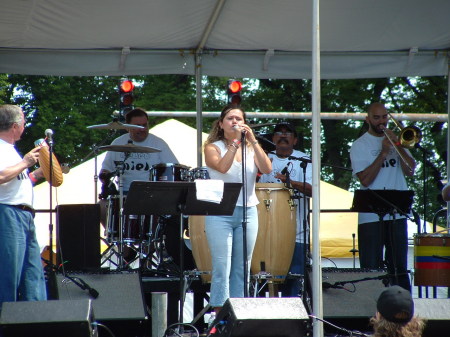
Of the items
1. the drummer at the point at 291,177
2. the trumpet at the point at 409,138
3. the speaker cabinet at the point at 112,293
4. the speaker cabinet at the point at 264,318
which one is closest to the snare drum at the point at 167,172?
the drummer at the point at 291,177

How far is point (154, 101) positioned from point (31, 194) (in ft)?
60.4

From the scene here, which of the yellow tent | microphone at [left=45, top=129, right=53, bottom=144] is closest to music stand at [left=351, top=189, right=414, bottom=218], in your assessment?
microphone at [left=45, top=129, right=53, bottom=144]

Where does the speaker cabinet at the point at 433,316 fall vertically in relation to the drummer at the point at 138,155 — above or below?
below

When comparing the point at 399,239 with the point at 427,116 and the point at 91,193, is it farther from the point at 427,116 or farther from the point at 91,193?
the point at 91,193

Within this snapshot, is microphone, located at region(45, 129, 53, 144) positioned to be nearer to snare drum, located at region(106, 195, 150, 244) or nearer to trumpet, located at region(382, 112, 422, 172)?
snare drum, located at region(106, 195, 150, 244)

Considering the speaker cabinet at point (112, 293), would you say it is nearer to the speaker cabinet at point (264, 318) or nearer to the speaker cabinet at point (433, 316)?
the speaker cabinet at point (264, 318)

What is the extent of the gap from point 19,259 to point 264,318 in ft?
6.90

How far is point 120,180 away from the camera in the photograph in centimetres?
810

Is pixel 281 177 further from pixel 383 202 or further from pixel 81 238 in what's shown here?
pixel 81 238

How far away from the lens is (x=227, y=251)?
244 inches

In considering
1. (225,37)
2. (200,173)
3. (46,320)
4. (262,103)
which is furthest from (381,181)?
(262,103)

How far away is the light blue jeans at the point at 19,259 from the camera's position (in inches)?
224

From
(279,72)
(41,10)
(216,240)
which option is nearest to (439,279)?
(216,240)

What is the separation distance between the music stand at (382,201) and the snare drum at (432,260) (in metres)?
0.37
